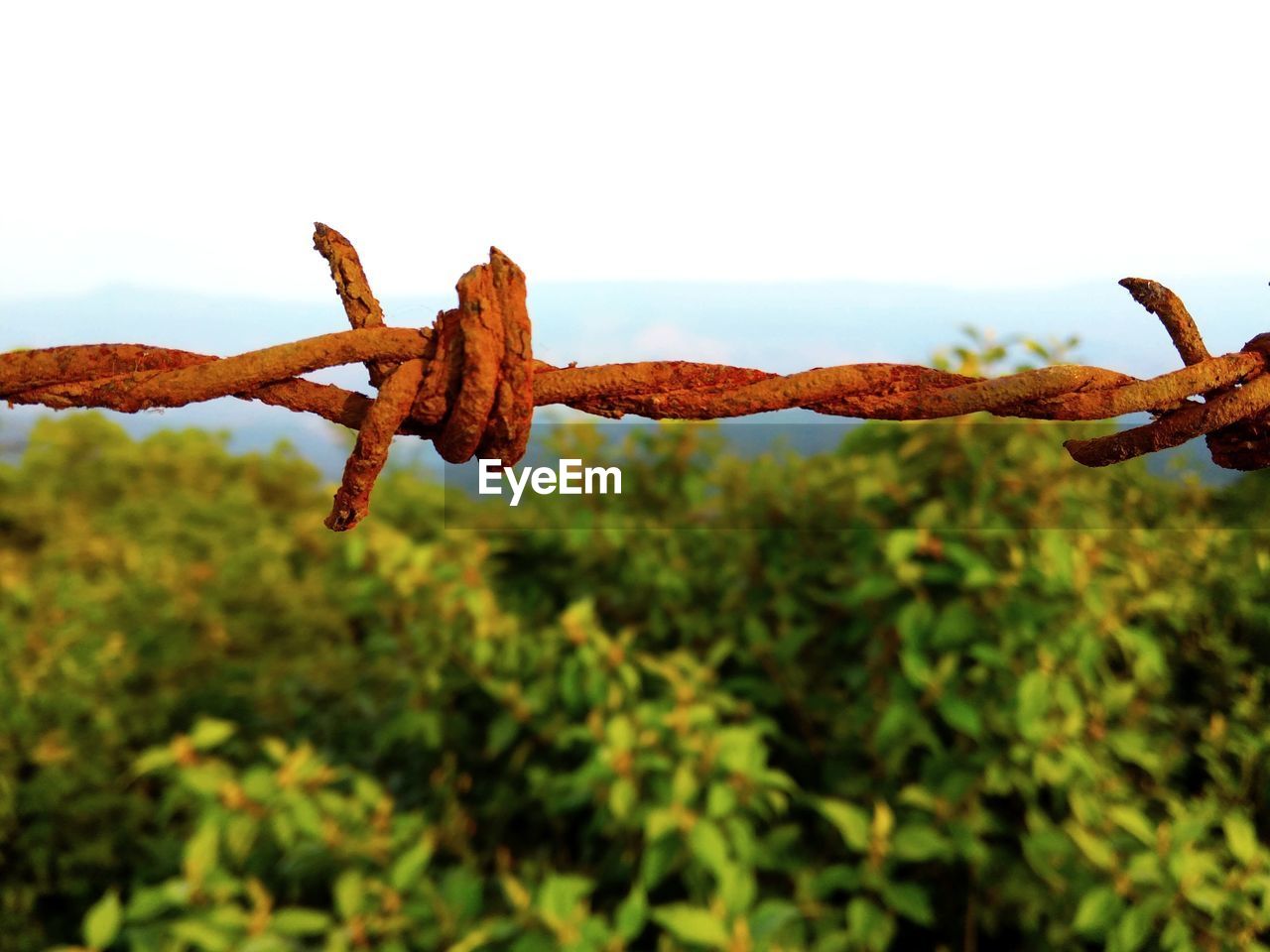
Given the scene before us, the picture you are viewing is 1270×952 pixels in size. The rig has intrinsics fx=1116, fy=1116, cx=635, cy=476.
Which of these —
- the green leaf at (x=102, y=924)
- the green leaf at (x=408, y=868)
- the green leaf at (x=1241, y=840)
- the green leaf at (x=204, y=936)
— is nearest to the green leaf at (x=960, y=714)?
the green leaf at (x=1241, y=840)

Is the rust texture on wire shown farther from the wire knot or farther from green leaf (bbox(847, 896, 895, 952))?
green leaf (bbox(847, 896, 895, 952))

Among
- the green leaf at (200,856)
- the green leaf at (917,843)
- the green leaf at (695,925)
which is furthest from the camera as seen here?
the green leaf at (917,843)

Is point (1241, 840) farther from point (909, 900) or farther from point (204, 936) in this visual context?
point (204, 936)

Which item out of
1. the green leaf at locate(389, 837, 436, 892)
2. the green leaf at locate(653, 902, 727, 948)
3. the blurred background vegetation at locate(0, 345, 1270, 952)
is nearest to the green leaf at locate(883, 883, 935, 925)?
the blurred background vegetation at locate(0, 345, 1270, 952)

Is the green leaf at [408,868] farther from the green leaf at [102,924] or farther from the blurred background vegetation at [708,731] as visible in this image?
the green leaf at [102,924]

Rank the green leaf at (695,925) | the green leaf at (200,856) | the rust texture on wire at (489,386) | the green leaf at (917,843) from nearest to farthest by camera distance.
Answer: the rust texture on wire at (489,386)
the green leaf at (695,925)
the green leaf at (200,856)
the green leaf at (917,843)

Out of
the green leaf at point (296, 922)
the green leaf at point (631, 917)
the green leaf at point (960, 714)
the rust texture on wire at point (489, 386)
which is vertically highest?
the rust texture on wire at point (489, 386)

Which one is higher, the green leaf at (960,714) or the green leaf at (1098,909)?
the green leaf at (960,714)

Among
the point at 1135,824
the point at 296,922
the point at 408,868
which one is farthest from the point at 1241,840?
the point at 296,922

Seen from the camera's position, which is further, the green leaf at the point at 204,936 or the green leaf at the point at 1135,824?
the green leaf at the point at 1135,824
